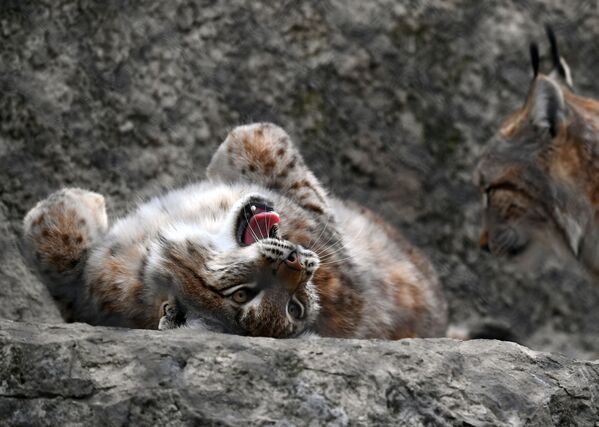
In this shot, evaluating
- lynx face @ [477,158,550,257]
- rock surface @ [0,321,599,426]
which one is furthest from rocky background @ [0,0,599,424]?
rock surface @ [0,321,599,426]

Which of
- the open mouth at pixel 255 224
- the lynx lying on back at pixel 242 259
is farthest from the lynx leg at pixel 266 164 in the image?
the open mouth at pixel 255 224

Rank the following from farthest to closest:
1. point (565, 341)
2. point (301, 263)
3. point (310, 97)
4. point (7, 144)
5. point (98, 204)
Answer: point (565, 341) → point (310, 97) → point (7, 144) → point (98, 204) → point (301, 263)

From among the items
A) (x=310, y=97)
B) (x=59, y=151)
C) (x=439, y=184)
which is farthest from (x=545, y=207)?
(x=59, y=151)

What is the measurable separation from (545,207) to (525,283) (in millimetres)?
510

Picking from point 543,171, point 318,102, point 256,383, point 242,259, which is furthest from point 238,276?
point 318,102

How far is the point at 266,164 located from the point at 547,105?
744 millimetres

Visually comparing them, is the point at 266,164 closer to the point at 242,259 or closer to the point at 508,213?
the point at 242,259

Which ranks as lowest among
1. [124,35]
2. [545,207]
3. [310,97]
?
[545,207]

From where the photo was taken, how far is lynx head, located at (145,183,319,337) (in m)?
1.91

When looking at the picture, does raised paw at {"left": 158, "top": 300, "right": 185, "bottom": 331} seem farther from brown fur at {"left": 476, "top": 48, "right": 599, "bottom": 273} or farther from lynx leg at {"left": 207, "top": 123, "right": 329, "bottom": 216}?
brown fur at {"left": 476, "top": 48, "right": 599, "bottom": 273}

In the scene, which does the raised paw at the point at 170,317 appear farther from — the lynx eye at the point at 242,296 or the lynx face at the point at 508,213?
the lynx face at the point at 508,213

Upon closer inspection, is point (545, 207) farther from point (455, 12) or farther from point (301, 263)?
point (301, 263)

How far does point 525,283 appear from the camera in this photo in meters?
3.19

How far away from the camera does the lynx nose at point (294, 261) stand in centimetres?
190
